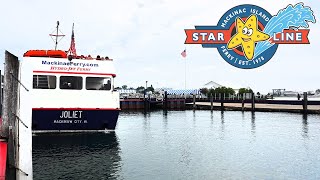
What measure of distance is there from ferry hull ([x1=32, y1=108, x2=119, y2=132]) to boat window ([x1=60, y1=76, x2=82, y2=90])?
1.51 m

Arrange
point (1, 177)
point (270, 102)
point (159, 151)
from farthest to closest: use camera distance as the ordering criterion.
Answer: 1. point (270, 102)
2. point (159, 151)
3. point (1, 177)

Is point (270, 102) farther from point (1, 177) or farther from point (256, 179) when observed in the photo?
point (1, 177)

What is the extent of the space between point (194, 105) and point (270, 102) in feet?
47.4

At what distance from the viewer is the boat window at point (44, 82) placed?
21.3 meters

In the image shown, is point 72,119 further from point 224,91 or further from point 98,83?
point 224,91

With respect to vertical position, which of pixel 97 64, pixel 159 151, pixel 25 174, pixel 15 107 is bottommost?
pixel 159 151

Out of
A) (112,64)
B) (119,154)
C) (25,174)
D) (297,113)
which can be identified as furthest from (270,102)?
(25,174)

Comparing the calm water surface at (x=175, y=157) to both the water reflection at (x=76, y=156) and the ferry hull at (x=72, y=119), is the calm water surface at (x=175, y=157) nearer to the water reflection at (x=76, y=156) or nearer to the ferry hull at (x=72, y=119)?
the water reflection at (x=76, y=156)

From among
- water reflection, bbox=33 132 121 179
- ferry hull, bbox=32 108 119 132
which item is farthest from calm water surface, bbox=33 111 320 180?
ferry hull, bbox=32 108 119 132

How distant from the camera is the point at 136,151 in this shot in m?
18.3

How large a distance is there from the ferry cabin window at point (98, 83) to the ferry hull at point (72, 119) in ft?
5.03

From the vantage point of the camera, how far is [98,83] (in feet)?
73.6

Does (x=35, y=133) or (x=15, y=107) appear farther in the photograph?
(x=35, y=133)

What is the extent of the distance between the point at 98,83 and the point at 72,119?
2.91m
